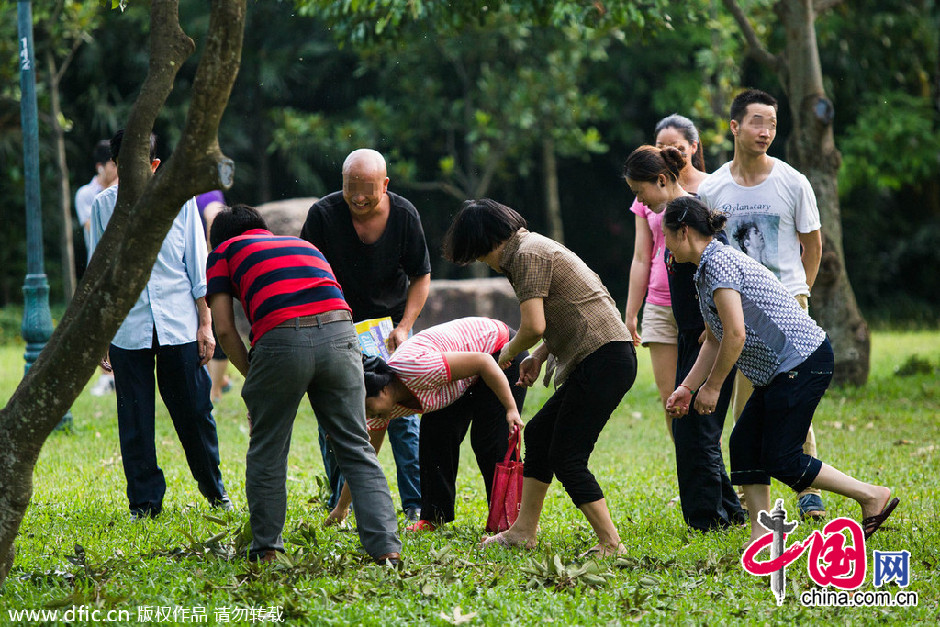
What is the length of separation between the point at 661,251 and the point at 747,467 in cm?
159

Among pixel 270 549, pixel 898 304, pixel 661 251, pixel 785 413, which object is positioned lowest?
pixel 898 304

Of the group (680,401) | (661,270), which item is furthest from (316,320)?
(661,270)

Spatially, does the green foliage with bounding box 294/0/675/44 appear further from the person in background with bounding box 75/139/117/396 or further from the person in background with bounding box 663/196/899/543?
the person in background with bounding box 663/196/899/543

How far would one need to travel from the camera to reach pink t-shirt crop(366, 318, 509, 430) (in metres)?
4.91

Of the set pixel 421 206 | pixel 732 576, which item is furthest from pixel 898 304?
pixel 732 576

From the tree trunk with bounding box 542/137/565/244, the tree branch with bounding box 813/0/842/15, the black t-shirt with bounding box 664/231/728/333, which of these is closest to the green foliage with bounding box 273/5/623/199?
the tree trunk with bounding box 542/137/565/244

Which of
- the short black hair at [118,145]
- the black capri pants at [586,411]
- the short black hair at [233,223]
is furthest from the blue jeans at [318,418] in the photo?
the short black hair at [118,145]

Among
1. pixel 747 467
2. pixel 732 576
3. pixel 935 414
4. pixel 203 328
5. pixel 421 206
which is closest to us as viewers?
pixel 732 576

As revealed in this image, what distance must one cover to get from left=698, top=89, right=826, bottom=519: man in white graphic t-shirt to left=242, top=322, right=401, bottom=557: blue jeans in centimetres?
233

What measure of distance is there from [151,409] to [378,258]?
59.6 inches

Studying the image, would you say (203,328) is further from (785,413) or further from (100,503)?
(785,413)

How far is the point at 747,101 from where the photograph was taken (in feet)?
18.2

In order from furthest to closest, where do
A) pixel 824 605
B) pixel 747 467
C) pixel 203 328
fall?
1. pixel 203 328
2. pixel 747 467
3. pixel 824 605

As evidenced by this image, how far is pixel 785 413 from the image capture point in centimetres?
461
